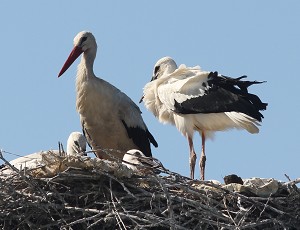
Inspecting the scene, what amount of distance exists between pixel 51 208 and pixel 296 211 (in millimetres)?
1943

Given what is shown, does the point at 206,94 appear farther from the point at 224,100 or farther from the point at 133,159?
the point at 133,159

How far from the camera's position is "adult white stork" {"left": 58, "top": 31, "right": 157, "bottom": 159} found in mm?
12883

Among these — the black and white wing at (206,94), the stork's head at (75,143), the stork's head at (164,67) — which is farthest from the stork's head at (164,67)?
the stork's head at (75,143)

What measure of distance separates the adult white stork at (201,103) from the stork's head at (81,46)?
2.37 ft

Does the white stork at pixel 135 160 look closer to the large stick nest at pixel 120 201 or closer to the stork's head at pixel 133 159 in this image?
the stork's head at pixel 133 159

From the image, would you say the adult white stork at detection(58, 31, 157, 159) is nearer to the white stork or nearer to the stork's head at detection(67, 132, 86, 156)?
the stork's head at detection(67, 132, 86, 156)

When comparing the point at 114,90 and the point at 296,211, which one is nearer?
the point at 296,211

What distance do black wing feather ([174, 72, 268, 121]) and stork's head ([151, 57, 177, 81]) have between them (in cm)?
87

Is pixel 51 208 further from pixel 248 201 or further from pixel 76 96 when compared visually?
pixel 76 96

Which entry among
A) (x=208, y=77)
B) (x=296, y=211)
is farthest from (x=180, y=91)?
(x=296, y=211)

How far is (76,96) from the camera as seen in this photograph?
13055 mm

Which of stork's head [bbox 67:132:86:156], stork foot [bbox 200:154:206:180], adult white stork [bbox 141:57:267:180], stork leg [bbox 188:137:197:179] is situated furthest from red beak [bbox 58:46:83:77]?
stork foot [bbox 200:154:206:180]

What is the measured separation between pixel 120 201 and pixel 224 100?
10.2ft

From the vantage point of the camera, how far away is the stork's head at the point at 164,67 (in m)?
13.5
